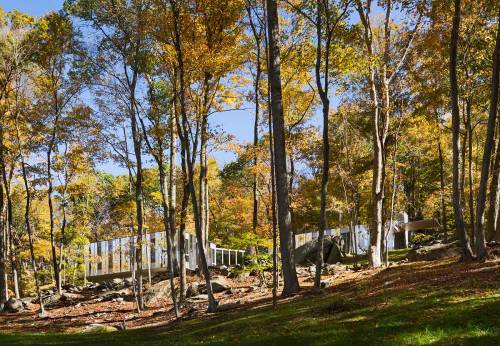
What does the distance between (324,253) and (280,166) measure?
49.4 feet

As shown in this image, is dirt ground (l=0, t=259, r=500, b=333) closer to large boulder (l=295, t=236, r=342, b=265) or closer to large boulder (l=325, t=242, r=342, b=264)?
large boulder (l=295, t=236, r=342, b=265)

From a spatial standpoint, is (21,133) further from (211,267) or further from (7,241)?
(211,267)

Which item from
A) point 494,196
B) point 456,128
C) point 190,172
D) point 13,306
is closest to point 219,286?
point 190,172

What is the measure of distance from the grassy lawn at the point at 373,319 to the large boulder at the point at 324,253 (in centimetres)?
1310

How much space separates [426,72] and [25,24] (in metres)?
18.2

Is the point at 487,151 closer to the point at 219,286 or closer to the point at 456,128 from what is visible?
the point at 456,128

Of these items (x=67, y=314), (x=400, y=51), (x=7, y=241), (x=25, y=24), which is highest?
(x=25, y=24)

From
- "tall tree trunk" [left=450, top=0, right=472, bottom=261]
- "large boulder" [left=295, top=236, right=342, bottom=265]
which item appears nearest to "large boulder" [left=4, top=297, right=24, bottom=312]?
"large boulder" [left=295, top=236, right=342, bottom=265]

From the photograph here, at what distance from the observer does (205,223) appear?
25.5 meters

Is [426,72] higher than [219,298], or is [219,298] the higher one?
[426,72]

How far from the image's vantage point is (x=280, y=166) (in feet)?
48.2

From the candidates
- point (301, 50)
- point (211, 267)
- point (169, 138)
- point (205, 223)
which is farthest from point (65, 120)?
point (301, 50)

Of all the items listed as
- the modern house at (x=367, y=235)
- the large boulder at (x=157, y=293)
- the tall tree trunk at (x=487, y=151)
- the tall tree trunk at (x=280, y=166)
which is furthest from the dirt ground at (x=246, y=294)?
the modern house at (x=367, y=235)

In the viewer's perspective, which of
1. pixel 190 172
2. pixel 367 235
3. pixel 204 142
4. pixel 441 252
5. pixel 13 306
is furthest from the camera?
pixel 367 235
